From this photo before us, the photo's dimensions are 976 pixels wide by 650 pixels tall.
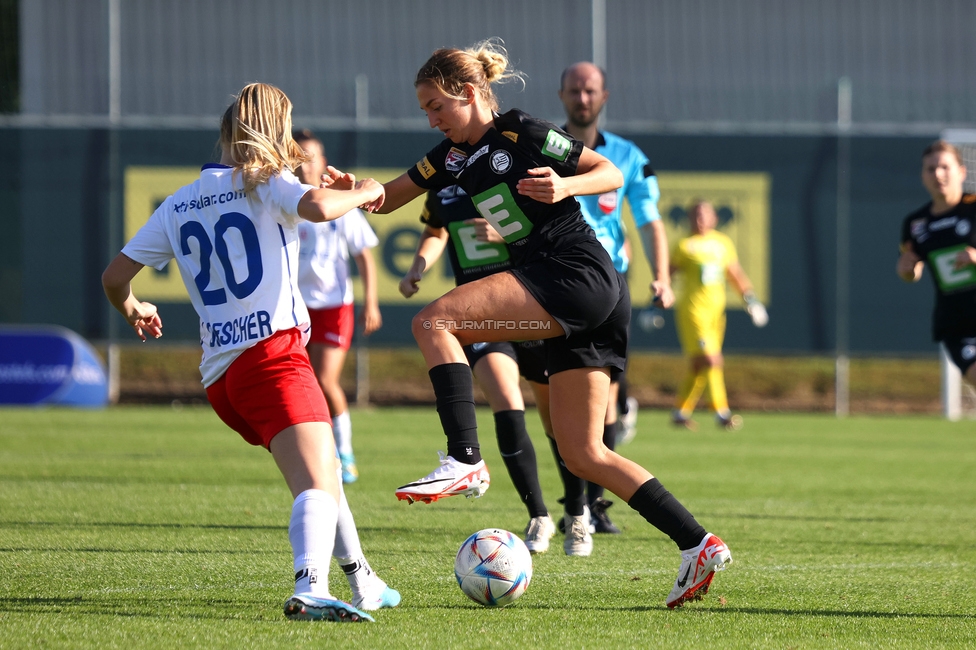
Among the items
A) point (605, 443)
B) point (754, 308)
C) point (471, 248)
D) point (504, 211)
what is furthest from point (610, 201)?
point (754, 308)

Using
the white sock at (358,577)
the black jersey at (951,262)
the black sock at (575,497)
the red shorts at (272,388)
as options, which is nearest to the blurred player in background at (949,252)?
the black jersey at (951,262)

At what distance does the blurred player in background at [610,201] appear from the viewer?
5.76 metres

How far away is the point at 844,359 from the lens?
14.9 m

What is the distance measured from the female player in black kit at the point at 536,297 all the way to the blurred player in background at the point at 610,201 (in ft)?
4.99

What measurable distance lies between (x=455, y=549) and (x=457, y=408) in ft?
4.62

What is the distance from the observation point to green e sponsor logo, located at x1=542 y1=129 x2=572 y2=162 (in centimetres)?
407

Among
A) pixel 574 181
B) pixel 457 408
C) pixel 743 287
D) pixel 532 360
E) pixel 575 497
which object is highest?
pixel 574 181

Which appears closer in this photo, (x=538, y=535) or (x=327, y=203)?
(x=327, y=203)

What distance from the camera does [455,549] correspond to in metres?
5.12

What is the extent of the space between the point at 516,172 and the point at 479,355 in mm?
1668

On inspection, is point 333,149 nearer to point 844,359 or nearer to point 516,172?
point 844,359

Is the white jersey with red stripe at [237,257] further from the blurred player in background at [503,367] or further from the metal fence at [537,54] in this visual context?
the metal fence at [537,54]

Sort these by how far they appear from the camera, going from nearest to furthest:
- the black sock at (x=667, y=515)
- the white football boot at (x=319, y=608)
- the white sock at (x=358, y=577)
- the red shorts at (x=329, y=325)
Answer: the white football boot at (x=319, y=608) < the white sock at (x=358, y=577) < the black sock at (x=667, y=515) < the red shorts at (x=329, y=325)

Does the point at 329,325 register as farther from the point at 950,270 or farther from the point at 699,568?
the point at 699,568
